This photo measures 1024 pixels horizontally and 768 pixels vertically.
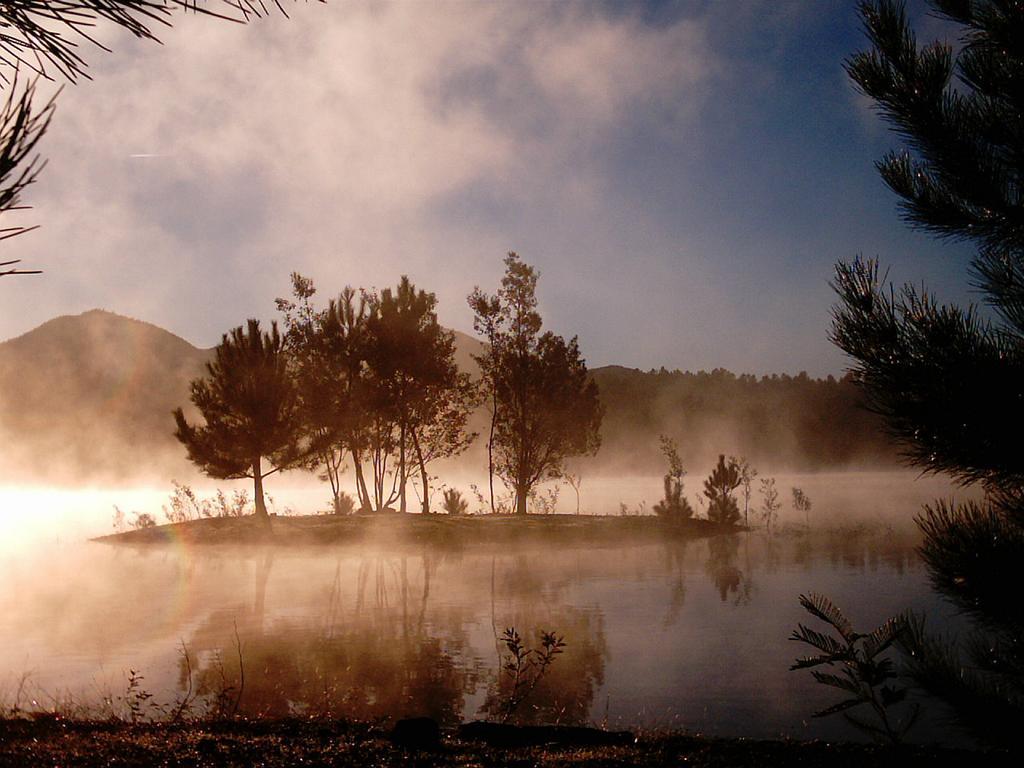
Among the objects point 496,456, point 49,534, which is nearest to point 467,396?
point 496,456

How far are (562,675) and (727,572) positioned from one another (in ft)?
38.1

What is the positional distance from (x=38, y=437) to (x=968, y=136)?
14801 cm

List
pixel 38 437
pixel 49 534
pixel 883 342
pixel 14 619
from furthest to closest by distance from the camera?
pixel 38 437 → pixel 49 534 → pixel 14 619 → pixel 883 342

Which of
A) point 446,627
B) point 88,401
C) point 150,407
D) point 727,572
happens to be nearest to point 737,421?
point 150,407

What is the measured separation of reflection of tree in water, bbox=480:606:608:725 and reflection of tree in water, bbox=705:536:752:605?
402 cm

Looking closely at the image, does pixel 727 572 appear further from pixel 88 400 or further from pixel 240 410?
pixel 88 400

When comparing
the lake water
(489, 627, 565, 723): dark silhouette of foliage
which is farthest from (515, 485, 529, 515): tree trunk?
(489, 627, 565, 723): dark silhouette of foliage

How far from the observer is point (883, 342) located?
15.6ft

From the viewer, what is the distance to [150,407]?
130 metres

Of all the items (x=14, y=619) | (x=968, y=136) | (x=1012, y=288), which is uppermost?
(x=968, y=136)

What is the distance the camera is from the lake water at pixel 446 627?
8852 mm

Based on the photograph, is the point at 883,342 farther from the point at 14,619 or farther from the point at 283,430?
the point at 283,430

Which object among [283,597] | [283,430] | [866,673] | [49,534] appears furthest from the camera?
[49,534]

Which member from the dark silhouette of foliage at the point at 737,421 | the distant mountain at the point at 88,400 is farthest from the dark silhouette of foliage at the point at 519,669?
the distant mountain at the point at 88,400
